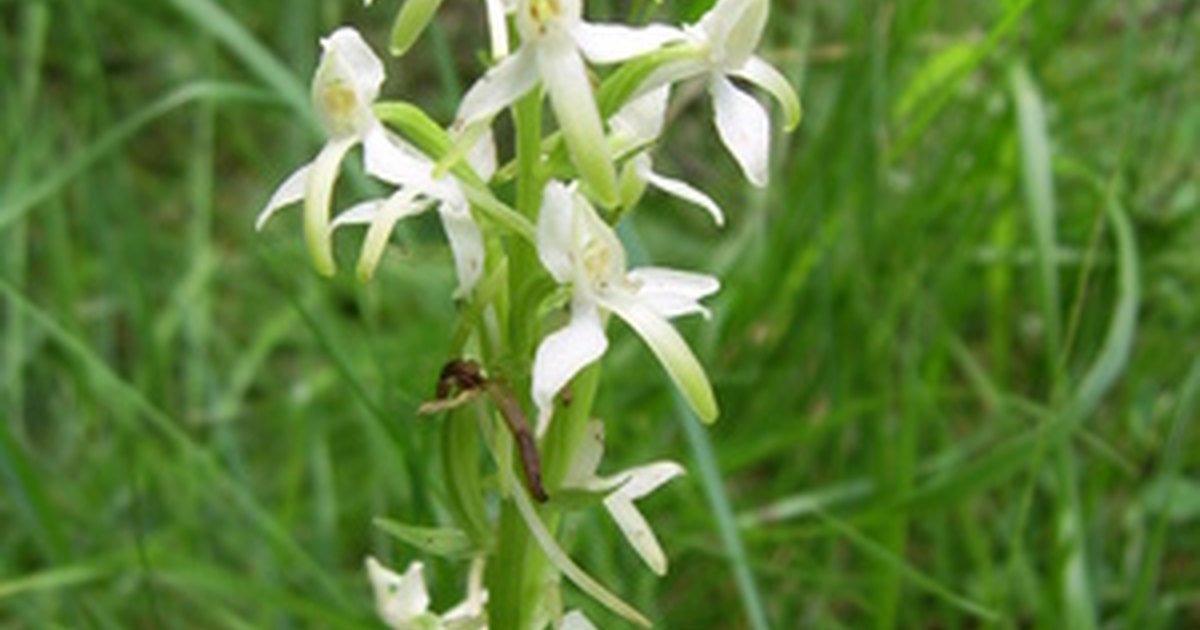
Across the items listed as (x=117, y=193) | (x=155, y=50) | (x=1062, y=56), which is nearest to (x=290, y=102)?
(x=117, y=193)

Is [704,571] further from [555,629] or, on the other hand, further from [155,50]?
[155,50]

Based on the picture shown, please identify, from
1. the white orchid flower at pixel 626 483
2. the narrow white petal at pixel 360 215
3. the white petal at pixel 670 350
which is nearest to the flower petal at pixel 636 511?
the white orchid flower at pixel 626 483

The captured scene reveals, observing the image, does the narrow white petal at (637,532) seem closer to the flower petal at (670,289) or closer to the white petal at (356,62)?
the flower petal at (670,289)

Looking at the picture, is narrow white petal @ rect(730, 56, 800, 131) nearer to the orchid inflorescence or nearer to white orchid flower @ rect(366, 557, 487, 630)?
the orchid inflorescence

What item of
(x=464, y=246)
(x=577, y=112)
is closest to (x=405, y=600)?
(x=464, y=246)

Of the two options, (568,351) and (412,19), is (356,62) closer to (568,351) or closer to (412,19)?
(412,19)
